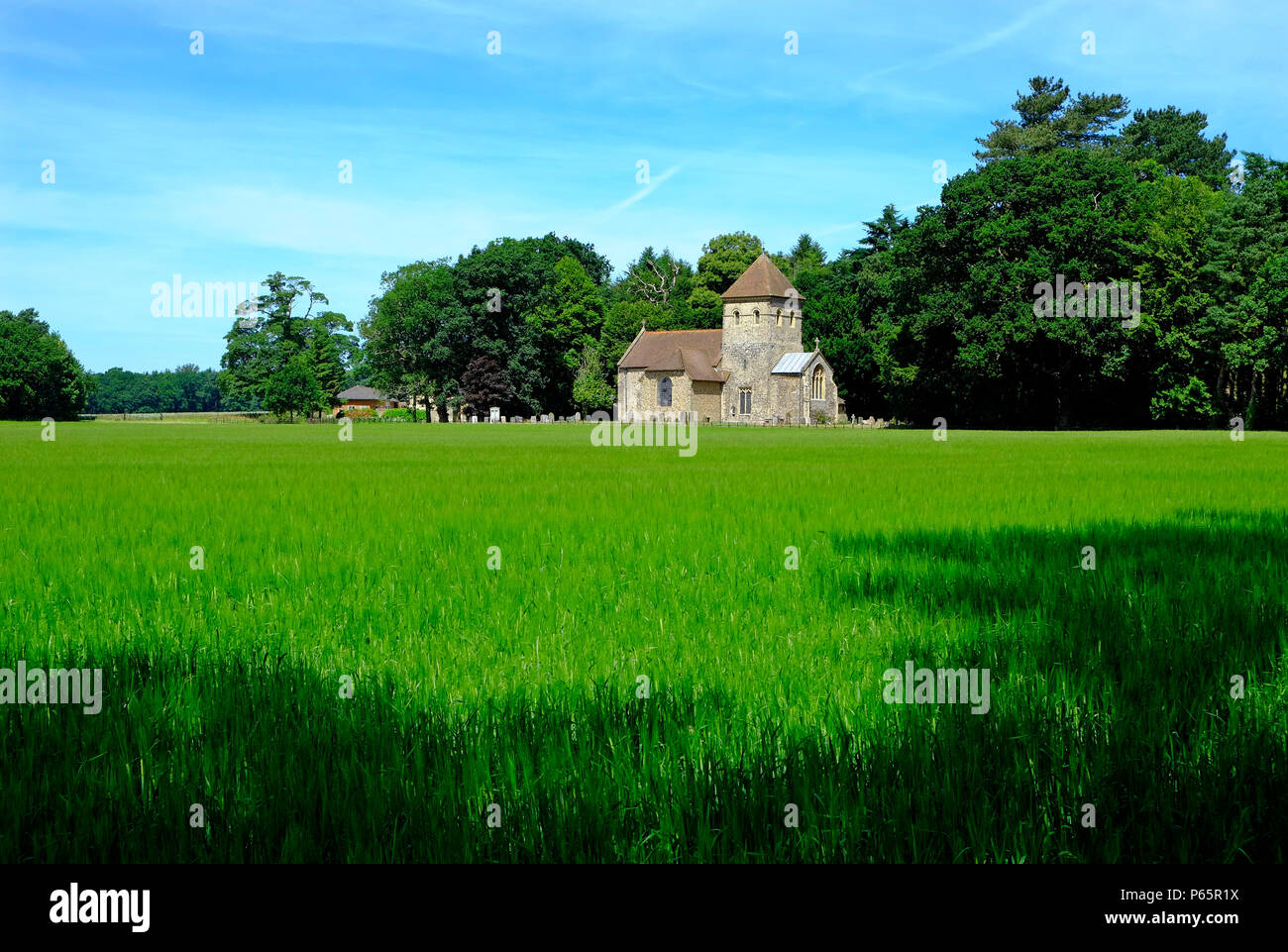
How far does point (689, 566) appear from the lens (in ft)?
26.0

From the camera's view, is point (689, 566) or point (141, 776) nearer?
point (141, 776)

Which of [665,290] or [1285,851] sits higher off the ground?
[665,290]

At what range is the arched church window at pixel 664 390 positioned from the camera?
306 ft

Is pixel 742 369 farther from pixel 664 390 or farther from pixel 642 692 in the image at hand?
pixel 642 692

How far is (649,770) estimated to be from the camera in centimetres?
320

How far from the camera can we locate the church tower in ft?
296

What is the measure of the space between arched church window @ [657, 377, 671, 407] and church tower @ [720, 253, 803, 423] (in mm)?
5910

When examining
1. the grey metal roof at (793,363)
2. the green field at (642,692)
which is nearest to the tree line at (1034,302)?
the grey metal roof at (793,363)

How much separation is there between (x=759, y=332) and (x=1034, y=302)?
35.4m

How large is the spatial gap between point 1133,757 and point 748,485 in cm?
1326

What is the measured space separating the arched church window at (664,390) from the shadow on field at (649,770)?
89.0 metres

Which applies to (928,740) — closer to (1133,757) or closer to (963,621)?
(1133,757)

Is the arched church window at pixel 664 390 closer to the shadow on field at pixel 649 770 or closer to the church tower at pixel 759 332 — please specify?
the church tower at pixel 759 332
